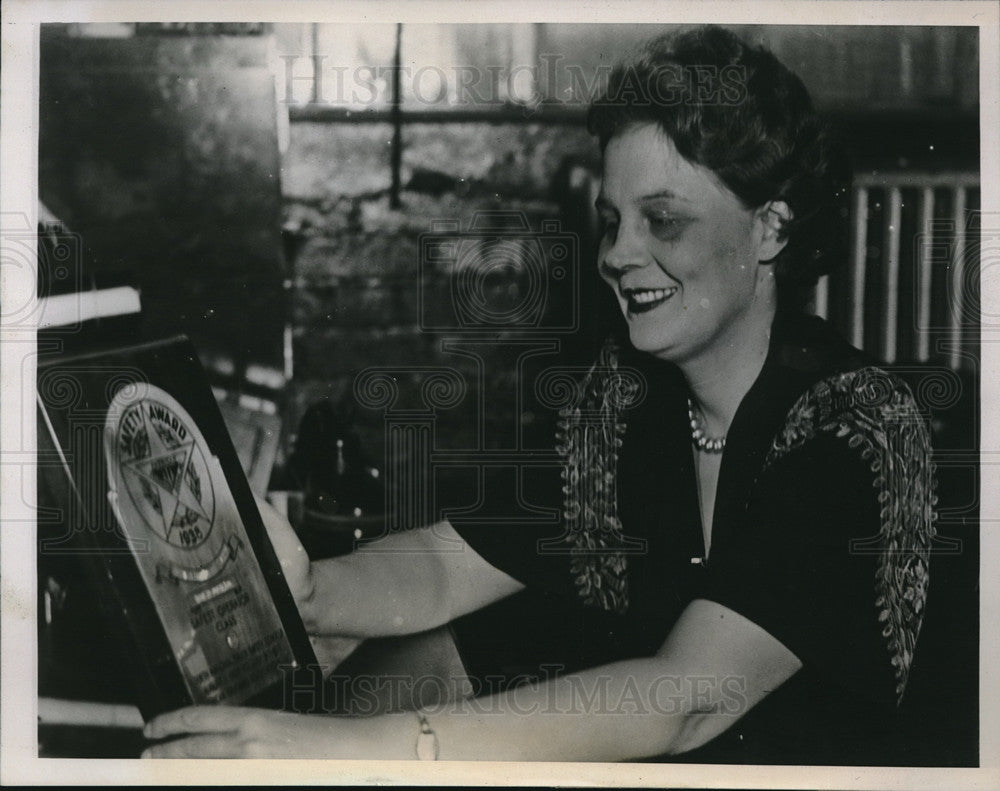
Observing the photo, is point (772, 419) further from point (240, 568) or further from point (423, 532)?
point (240, 568)

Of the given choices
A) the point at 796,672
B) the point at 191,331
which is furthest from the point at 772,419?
the point at 191,331

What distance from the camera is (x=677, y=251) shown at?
1.50m

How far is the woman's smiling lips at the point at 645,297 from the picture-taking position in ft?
4.98

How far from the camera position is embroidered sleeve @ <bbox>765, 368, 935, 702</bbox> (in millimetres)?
1507

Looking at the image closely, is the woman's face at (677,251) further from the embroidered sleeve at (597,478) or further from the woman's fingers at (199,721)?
the woman's fingers at (199,721)

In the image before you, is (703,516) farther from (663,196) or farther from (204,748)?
(204,748)

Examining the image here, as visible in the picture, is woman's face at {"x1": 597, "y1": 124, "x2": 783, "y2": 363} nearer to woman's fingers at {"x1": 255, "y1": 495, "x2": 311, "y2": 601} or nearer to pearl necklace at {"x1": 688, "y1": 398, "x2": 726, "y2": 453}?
pearl necklace at {"x1": 688, "y1": 398, "x2": 726, "y2": 453}

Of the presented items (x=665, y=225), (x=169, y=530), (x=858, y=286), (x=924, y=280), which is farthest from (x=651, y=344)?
(x=169, y=530)

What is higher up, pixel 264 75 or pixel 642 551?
pixel 264 75

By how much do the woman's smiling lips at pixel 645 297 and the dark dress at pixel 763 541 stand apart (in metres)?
Answer: 0.07

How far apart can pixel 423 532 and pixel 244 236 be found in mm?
544

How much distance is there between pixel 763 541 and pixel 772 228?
0.48m

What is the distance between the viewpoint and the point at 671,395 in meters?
1.55

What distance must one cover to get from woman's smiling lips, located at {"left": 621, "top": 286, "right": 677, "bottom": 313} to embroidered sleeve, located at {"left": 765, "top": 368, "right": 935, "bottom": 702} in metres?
0.26
